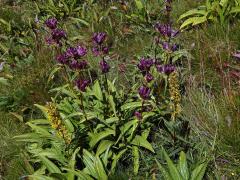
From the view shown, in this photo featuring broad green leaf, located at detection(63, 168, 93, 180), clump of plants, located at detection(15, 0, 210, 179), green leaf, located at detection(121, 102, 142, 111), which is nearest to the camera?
broad green leaf, located at detection(63, 168, 93, 180)

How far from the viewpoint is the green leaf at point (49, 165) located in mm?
4074

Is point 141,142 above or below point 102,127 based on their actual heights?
below

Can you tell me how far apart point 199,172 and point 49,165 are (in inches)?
53.1

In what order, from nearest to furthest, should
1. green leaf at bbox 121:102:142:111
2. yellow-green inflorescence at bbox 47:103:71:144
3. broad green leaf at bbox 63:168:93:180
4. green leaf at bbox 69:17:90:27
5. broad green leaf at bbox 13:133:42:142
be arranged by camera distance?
yellow-green inflorescence at bbox 47:103:71:144
broad green leaf at bbox 63:168:93:180
green leaf at bbox 121:102:142:111
broad green leaf at bbox 13:133:42:142
green leaf at bbox 69:17:90:27

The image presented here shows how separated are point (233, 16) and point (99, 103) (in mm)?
2262

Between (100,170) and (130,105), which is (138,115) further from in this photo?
(100,170)

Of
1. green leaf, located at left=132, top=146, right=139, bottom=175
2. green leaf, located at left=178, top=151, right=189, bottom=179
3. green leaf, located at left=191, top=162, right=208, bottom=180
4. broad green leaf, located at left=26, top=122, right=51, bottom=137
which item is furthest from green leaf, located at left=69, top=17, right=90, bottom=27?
green leaf, located at left=191, top=162, right=208, bottom=180

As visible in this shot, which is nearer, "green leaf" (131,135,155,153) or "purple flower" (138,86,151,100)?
"purple flower" (138,86,151,100)

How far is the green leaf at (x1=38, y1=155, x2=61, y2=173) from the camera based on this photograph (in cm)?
407

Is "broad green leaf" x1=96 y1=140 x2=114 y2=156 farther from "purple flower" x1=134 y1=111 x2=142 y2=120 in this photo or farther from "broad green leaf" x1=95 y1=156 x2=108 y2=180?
"purple flower" x1=134 y1=111 x2=142 y2=120

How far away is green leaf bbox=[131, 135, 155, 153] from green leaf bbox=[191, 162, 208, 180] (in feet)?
1.64

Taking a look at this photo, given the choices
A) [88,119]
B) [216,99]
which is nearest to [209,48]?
[216,99]

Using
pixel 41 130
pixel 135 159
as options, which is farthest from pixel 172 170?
pixel 41 130

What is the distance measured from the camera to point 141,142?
415 cm
